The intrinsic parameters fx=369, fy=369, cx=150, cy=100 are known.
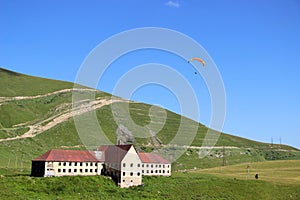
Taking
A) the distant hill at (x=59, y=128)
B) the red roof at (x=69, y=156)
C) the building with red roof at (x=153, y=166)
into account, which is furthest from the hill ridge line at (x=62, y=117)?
the building with red roof at (x=153, y=166)

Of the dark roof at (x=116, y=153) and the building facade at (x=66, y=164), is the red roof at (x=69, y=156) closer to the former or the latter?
the building facade at (x=66, y=164)

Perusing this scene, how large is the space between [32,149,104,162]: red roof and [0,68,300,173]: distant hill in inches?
936

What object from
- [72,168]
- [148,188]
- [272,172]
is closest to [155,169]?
[148,188]

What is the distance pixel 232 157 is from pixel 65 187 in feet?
313

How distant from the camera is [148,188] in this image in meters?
60.1

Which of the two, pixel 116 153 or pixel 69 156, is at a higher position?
pixel 116 153

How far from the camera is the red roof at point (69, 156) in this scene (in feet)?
204

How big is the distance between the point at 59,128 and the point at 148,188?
69071 millimetres

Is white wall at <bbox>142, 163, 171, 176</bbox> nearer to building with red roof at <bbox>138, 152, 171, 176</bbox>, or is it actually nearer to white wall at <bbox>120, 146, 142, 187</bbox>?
building with red roof at <bbox>138, 152, 171, 176</bbox>

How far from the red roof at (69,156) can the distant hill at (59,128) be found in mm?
23775

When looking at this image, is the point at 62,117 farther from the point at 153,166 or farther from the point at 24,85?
the point at 153,166

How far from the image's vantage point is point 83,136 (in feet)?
390

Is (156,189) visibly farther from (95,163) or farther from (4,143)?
(4,143)

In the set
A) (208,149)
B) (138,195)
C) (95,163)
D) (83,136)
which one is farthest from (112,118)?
(138,195)
